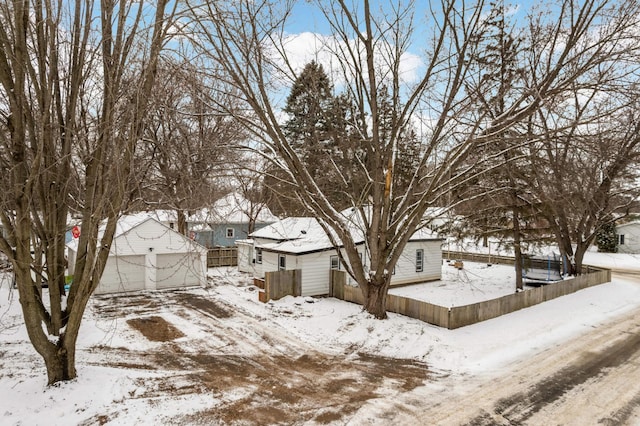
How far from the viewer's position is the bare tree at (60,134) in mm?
5754

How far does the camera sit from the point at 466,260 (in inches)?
1246

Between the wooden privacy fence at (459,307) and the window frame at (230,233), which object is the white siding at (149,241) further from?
the window frame at (230,233)

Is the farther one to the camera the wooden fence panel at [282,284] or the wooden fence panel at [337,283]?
the wooden fence panel at [337,283]

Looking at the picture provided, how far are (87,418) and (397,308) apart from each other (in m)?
9.30

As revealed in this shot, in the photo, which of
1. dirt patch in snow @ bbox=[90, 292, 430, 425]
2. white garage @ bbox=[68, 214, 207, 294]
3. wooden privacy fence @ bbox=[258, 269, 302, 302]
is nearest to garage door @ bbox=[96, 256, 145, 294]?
white garage @ bbox=[68, 214, 207, 294]

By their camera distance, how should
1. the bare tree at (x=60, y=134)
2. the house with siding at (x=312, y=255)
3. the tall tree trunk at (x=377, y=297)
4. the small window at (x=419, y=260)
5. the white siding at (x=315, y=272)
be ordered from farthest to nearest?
the small window at (x=419, y=260), the house with siding at (x=312, y=255), the white siding at (x=315, y=272), the tall tree trunk at (x=377, y=297), the bare tree at (x=60, y=134)

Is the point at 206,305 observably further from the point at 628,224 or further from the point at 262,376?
the point at 628,224

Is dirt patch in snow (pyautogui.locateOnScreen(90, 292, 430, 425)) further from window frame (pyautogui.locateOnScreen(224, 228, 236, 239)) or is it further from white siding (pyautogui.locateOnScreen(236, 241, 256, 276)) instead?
window frame (pyautogui.locateOnScreen(224, 228, 236, 239))

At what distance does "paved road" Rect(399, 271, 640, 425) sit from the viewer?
6.39 metres

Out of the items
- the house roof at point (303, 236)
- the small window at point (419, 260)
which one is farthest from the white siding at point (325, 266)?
the house roof at point (303, 236)

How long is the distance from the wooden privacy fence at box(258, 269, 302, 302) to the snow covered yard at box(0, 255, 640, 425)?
48 centimetres

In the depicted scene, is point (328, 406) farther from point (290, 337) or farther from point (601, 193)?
point (601, 193)

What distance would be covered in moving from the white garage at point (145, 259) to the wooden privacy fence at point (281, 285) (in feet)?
11.1

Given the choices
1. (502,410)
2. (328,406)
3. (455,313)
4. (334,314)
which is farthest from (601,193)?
(328,406)
